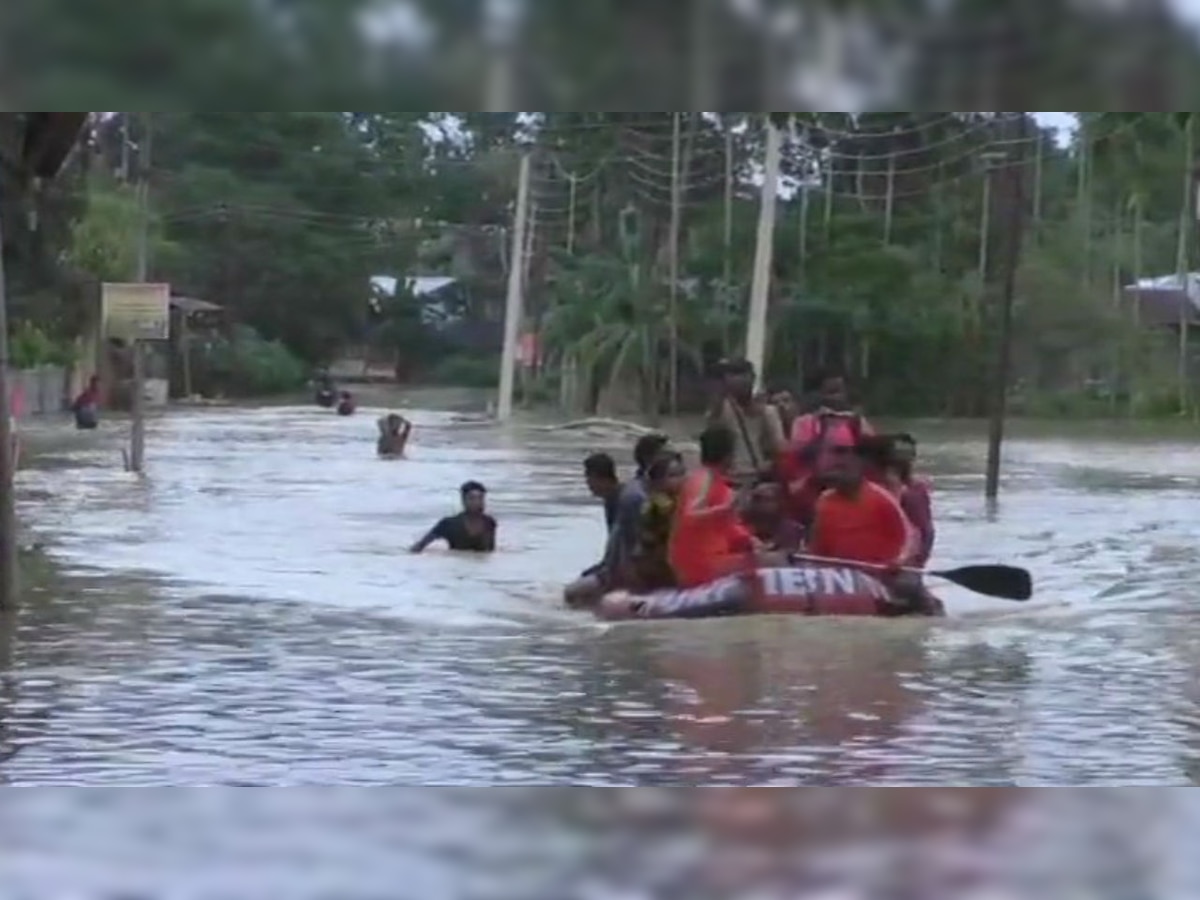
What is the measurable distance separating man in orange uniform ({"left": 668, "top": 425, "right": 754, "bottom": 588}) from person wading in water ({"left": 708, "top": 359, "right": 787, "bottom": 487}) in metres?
0.02

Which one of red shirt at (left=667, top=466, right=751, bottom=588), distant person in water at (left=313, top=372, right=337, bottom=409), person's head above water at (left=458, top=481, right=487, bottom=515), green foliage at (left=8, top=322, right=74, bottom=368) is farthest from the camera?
green foliage at (left=8, top=322, right=74, bottom=368)

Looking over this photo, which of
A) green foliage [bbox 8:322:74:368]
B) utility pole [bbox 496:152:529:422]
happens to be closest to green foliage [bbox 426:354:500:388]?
utility pole [bbox 496:152:529:422]

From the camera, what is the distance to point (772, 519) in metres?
8.11

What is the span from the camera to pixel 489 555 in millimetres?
8180

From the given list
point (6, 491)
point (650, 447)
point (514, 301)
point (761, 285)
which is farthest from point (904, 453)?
point (6, 491)

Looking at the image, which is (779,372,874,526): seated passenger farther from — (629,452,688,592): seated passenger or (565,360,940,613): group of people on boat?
(629,452,688,592): seated passenger

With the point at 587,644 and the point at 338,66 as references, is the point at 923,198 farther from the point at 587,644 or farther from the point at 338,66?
the point at 338,66

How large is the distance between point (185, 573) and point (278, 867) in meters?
1.22

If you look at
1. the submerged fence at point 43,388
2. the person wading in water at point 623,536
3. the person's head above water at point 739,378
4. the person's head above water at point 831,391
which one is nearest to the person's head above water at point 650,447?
the person wading in water at point 623,536

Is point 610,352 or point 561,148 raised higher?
point 561,148

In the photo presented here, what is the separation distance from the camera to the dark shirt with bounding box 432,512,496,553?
815cm

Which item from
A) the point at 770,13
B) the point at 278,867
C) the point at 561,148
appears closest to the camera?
the point at 770,13

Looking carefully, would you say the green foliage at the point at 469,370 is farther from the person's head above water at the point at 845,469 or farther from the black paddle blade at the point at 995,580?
the black paddle blade at the point at 995,580

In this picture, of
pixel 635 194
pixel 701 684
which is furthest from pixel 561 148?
pixel 701 684
